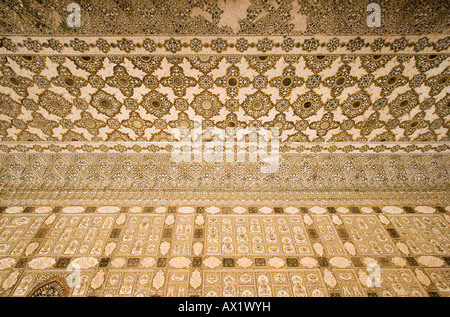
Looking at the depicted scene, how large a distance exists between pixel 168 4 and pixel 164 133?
1.34m

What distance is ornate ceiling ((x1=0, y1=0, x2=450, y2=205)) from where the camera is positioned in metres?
2.10

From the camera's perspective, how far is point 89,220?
274 cm

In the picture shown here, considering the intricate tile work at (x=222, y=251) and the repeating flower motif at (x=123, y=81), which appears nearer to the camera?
the intricate tile work at (x=222, y=251)

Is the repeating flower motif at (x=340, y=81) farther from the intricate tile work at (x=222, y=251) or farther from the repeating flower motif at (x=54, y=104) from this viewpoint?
the repeating flower motif at (x=54, y=104)

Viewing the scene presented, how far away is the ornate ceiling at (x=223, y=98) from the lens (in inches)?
82.7

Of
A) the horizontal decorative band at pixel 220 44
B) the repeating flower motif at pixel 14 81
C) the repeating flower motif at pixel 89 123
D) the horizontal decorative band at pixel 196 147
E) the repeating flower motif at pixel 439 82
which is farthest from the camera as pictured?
the horizontal decorative band at pixel 196 147

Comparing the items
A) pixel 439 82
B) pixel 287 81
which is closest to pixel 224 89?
pixel 287 81

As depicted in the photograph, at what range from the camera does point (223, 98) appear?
8.52 feet

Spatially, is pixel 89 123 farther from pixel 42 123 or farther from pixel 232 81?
pixel 232 81

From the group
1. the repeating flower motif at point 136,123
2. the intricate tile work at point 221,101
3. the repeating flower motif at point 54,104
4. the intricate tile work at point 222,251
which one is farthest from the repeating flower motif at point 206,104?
the repeating flower motif at point 54,104

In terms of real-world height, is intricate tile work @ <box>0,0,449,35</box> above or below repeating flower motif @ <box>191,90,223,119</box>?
above

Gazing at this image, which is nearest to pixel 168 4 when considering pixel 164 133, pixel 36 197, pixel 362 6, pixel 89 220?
pixel 164 133

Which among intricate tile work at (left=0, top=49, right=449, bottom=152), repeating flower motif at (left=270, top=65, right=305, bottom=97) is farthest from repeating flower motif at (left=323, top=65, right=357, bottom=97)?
repeating flower motif at (left=270, top=65, right=305, bottom=97)

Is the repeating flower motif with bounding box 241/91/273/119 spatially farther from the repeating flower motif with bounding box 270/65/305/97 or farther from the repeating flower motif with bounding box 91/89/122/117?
the repeating flower motif with bounding box 91/89/122/117
